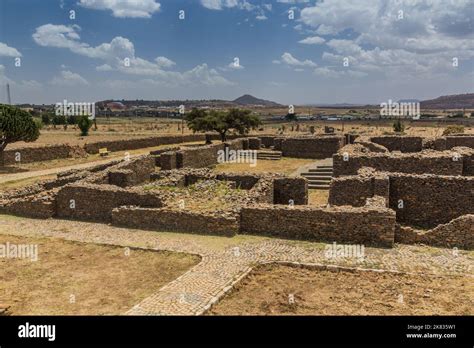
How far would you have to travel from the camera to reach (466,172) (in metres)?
19.9

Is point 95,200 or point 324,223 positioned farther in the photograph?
point 95,200

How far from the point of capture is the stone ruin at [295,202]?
43.5 ft

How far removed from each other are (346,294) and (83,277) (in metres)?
6.84

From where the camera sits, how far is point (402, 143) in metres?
29.5

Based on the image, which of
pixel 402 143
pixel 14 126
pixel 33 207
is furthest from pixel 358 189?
pixel 14 126

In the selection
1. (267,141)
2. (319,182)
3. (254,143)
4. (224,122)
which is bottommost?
(319,182)

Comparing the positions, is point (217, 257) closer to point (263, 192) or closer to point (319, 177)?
point (263, 192)

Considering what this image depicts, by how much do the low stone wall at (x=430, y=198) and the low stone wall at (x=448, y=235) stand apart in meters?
2.81

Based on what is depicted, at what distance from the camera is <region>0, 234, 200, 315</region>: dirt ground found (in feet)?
32.0

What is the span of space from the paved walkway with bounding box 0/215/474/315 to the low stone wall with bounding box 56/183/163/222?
3.37 feet

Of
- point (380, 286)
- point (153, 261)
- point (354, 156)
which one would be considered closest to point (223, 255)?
point (153, 261)

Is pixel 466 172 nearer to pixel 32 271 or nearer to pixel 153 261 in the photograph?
pixel 153 261

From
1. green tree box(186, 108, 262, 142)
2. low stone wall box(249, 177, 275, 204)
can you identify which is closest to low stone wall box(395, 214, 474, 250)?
low stone wall box(249, 177, 275, 204)

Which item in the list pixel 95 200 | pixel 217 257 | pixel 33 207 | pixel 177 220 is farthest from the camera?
pixel 33 207
